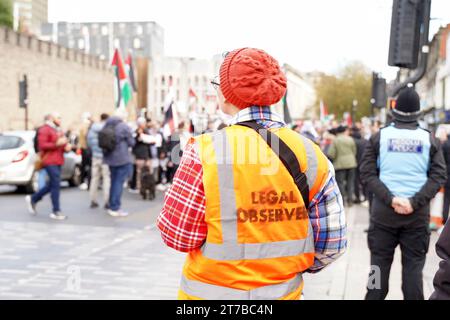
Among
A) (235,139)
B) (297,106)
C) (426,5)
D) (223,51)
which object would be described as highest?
(426,5)

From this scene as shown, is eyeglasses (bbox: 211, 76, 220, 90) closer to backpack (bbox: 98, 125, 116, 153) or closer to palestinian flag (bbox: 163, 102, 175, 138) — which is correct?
backpack (bbox: 98, 125, 116, 153)

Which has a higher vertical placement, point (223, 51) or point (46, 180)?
point (223, 51)

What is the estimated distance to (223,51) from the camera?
9.12ft

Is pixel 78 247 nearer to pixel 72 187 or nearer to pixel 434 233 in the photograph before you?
pixel 434 233

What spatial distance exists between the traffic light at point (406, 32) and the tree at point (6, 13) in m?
57.4

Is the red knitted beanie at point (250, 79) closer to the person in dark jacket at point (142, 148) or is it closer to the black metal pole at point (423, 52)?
the black metal pole at point (423, 52)

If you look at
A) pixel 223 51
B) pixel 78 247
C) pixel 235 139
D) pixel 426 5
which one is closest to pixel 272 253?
pixel 235 139

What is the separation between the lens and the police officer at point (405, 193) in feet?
15.3

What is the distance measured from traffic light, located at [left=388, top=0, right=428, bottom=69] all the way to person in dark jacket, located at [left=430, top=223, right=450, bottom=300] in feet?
13.6

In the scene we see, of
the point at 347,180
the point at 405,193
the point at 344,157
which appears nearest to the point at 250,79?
the point at 405,193

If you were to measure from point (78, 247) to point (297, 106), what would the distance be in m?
71.7

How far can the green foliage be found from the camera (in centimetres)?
6303

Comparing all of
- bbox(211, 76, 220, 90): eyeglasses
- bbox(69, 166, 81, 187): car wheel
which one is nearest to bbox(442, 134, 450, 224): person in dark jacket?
bbox(211, 76, 220, 90): eyeglasses

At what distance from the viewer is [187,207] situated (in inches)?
95.2
